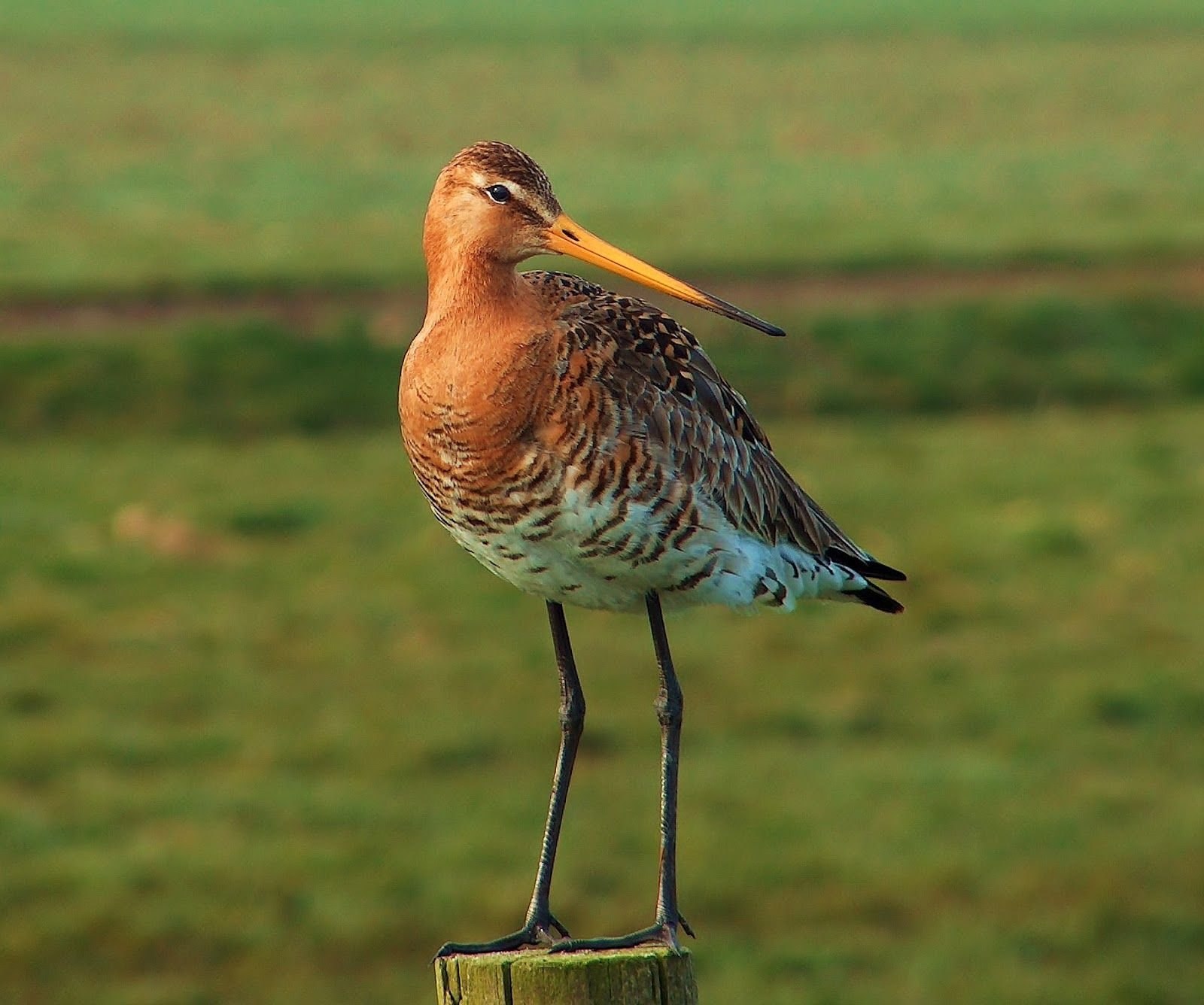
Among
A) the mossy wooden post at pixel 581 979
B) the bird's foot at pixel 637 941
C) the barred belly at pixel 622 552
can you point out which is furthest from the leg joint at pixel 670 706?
the mossy wooden post at pixel 581 979

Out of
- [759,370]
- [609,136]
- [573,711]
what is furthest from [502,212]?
[609,136]

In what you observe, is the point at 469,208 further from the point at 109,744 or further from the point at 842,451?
the point at 842,451

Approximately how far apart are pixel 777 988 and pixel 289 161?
1066 inches

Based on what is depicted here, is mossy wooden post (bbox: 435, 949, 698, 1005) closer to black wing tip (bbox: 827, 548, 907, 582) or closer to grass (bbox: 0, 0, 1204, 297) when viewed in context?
black wing tip (bbox: 827, 548, 907, 582)

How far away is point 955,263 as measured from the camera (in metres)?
26.0

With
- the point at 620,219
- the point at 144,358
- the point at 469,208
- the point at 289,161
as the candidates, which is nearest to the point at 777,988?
the point at 469,208

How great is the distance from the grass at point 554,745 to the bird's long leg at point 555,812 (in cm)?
404

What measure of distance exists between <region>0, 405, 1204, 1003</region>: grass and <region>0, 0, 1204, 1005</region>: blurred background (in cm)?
3

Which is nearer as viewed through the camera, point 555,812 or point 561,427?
point 561,427

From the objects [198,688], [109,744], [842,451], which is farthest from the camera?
[842,451]

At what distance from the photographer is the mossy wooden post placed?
4.45m

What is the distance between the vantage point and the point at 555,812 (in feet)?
19.2

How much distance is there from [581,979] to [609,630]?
1008 centimetres

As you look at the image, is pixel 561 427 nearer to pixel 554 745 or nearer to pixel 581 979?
pixel 581 979
